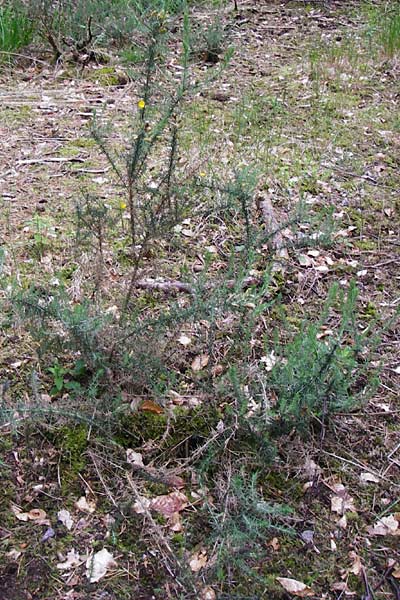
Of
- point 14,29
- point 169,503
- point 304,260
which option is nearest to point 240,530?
point 169,503

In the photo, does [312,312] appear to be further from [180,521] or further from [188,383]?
[180,521]

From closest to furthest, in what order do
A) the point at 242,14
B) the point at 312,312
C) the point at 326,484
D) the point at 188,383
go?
the point at 326,484, the point at 188,383, the point at 312,312, the point at 242,14

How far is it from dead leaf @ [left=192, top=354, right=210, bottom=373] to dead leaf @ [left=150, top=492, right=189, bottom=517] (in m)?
0.55

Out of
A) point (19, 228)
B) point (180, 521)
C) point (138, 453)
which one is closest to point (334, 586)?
point (180, 521)

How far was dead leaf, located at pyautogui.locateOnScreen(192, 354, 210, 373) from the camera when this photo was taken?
2.48m

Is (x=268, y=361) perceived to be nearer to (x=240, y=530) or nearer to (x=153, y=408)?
(x=153, y=408)

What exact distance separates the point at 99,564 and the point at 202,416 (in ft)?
1.99

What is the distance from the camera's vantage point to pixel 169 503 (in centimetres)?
201

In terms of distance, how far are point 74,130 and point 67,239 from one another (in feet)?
4.12

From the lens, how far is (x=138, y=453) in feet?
7.05

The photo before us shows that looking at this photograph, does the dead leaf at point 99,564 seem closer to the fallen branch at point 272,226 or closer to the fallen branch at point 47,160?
the fallen branch at point 272,226

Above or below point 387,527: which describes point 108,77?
above

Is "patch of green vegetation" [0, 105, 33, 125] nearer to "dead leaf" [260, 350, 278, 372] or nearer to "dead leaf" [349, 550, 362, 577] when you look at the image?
"dead leaf" [260, 350, 278, 372]

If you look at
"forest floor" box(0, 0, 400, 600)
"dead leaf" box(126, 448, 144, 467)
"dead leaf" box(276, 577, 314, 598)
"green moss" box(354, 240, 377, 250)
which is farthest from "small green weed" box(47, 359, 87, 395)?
"green moss" box(354, 240, 377, 250)
